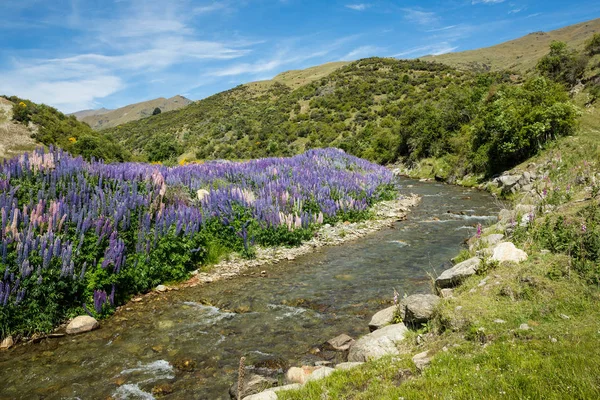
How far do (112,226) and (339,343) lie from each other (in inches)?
250

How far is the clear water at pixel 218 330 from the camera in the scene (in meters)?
5.75

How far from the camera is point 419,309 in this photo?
241 inches

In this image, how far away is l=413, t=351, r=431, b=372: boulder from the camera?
459cm

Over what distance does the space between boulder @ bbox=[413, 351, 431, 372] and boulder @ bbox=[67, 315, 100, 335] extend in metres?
6.30

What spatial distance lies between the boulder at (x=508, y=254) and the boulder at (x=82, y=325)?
8287mm

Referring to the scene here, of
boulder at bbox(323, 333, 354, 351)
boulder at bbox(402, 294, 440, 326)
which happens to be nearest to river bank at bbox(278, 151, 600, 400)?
boulder at bbox(402, 294, 440, 326)

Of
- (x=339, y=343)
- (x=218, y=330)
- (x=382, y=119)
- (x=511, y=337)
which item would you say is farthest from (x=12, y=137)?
(x=382, y=119)

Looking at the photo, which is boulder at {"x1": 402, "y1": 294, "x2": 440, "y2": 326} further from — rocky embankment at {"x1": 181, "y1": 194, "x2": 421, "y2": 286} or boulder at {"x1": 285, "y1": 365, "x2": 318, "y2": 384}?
rocky embankment at {"x1": 181, "y1": 194, "x2": 421, "y2": 286}

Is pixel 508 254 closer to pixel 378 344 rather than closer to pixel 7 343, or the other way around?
pixel 378 344

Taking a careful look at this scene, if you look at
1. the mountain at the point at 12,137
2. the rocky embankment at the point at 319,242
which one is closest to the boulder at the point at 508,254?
the rocky embankment at the point at 319,242

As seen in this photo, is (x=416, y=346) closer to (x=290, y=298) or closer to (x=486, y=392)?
(x=486, y=392)

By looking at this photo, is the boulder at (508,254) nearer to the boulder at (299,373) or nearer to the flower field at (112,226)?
the boulder at (299,373)

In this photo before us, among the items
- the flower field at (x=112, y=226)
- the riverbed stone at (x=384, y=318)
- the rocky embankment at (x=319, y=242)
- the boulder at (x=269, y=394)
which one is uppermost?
the flower field at (x=112, y=226)

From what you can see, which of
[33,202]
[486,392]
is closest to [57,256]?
[33,202]
